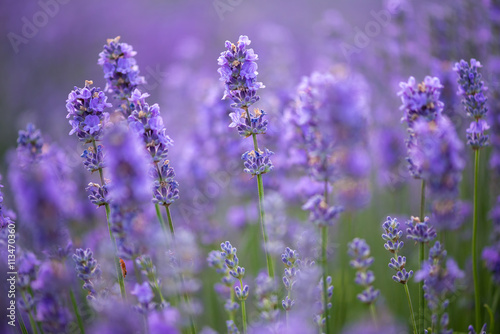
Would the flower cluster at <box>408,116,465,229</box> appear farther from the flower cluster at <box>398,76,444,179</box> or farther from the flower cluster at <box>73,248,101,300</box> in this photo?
the flower cluster at <box>73,248,101,300</box>

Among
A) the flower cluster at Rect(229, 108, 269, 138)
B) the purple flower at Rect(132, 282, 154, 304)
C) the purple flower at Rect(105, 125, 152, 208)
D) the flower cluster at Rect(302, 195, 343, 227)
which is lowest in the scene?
the purple flower at Rect(132, 282, 154, 304)

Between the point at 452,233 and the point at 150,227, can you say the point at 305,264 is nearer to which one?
the point at 150,227

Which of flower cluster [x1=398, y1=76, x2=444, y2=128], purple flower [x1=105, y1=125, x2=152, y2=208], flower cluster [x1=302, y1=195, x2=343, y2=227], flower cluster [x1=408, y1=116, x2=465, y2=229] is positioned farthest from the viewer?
flower cluster [x1=398, y1=76, x2=444, y2=128]

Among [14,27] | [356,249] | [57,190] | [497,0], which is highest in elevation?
[14,27]

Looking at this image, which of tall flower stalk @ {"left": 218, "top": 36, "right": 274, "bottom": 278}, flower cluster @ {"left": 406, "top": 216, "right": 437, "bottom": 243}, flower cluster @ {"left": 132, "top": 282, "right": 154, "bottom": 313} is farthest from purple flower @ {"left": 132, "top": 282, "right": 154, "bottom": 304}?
flower cluster @ {"left": 406, "top": 216, "right": 437, "bottom": 243}

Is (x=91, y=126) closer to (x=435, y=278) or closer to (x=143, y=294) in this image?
(x=143, y=294)

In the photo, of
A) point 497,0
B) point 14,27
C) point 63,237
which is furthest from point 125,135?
point 14,27

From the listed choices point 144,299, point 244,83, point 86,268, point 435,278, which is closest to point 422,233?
point 435,278

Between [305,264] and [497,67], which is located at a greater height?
[497,67]
